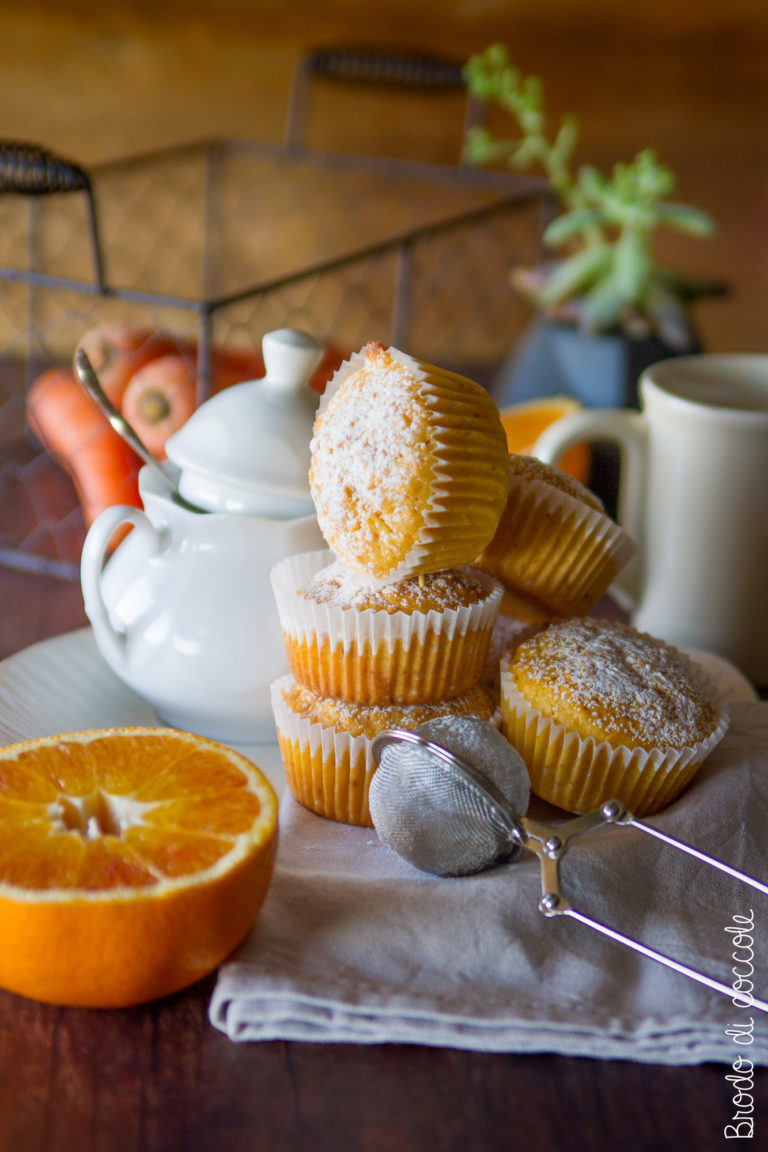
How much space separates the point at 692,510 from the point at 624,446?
69mm

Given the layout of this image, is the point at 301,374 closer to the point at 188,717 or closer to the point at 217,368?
the point at 188,717

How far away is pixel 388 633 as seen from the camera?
55 cm

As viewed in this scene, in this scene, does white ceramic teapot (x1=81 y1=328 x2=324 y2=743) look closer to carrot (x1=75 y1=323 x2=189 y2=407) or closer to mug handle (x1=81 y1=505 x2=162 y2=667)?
mug handle (x1=81 y1=505 x2=162 y2=667)

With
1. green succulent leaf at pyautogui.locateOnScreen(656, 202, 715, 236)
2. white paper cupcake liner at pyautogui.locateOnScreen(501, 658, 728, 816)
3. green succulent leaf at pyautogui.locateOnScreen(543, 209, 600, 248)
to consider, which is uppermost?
green succulent leaf at pyautogui.locateOnScreen(656, 202, 715, 236)

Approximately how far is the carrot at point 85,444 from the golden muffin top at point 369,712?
376 mm

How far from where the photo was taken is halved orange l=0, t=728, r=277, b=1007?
40cm

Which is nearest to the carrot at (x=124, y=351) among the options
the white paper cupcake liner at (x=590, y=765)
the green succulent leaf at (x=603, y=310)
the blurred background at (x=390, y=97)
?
the green succulent leaf at (x=603, y=310)

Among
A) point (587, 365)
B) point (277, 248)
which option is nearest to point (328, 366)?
point (587, 365)

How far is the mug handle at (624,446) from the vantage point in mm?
750

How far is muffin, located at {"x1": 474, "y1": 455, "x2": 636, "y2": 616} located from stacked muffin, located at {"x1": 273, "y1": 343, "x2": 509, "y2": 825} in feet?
0.09

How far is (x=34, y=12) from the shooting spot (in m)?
1.49

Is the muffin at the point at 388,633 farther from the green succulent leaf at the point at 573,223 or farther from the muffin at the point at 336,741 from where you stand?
the green succulent leaf at the point at 573,223

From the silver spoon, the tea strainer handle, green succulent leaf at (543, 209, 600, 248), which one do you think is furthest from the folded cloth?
green succulent leaf at (543, 209, 600, 248)

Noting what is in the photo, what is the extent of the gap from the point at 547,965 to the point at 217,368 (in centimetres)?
63
